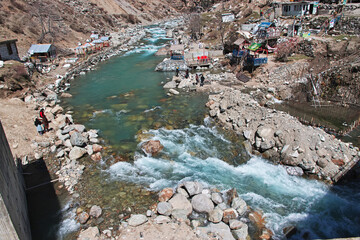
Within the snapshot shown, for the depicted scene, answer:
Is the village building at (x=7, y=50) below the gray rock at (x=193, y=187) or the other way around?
the other way around

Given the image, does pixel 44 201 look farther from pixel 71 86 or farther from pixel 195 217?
pixel 71 86

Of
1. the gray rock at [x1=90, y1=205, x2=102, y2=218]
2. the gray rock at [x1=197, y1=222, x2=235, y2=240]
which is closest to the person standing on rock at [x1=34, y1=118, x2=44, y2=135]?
the gray rock at [x1=90, y1=205, x2=102, y2=218]

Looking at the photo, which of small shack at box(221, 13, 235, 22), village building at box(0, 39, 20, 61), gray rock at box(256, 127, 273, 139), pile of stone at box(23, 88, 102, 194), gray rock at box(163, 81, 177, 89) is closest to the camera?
pile of stone at box(23, 88, 102, 194)

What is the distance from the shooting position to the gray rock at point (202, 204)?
10.3 meters

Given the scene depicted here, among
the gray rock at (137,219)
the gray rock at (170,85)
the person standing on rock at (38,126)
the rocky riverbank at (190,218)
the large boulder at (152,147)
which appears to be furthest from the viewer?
the gray rock at (170,85)

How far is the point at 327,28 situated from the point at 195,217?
3238 centimetres

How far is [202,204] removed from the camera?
34.3 ft

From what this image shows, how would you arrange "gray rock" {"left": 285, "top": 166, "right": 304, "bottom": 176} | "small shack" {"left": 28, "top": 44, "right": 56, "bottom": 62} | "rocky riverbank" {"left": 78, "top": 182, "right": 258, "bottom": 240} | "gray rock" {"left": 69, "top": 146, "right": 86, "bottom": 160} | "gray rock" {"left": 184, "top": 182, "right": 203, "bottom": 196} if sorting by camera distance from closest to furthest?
"rocky riverbank" {"left": 78, "top": 182, "right": 258, "bottom": 240}, "gray rock" {"left": 184, "top": 182, "right": 203, "bottom": 196}, "gray rock" {"left": 285, "top": 166, "right": 304, "bottom": 176}, "gray rock" {"left": 69, "top": 146, "right": 86, "bottom": 160}, "small shack" {"left": 28, "top": 44, "right": 56, "bottom": 62}

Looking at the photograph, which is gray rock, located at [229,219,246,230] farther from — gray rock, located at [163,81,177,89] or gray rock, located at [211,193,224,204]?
gray rock, located at [163,81,177,89]

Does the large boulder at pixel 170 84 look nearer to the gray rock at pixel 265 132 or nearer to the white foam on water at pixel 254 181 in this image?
the white foam on water at pixel 254 181

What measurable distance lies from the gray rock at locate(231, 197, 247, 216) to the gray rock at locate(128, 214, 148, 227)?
3.90 m

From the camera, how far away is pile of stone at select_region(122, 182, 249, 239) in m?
9.44

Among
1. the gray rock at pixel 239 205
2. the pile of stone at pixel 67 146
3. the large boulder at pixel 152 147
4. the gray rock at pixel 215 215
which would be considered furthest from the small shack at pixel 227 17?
the gray rock at pixel 215 215

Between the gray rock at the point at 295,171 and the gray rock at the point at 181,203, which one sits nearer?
the gray rock at the point at 181,203
